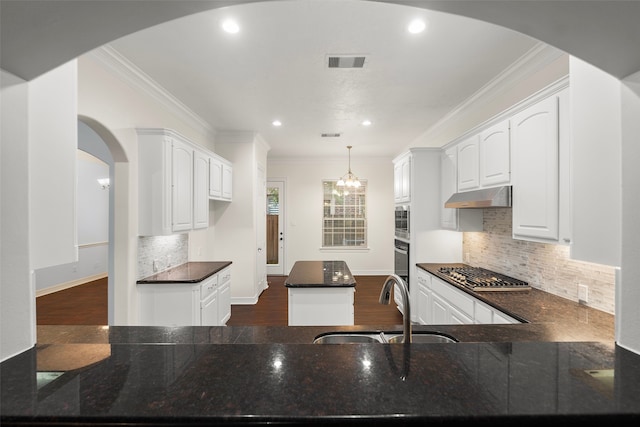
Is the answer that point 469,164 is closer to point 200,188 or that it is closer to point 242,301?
point 200,188

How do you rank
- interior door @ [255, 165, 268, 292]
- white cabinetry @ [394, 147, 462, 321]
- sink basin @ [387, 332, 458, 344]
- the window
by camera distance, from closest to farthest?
1. sink basin @ [387, 332, 458, 344]
2. white cabinetry @ [394, 147, 462, 321]
3. interior door @ [255, 165, 268, 292]
4. the window

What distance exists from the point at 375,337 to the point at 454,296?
5.40 feet

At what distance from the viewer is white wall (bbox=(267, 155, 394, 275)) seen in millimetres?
7328

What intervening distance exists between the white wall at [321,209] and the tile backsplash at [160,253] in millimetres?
3457

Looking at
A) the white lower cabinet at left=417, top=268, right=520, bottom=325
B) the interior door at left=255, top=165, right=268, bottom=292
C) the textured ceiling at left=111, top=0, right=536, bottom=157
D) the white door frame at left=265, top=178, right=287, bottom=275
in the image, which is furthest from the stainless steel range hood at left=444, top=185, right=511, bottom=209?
the white door frame at left=265, top=178, right=287, bottom=275

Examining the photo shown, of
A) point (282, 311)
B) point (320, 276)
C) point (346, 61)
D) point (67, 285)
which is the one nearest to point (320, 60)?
point (346, 61)

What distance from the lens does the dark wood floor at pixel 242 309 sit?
4309 millimetres

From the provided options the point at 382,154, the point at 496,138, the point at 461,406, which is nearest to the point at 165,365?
the point at 461,406

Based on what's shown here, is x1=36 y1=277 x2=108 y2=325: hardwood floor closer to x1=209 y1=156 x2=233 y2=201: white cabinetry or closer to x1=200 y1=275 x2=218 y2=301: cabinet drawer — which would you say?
x1=200 y1=275 x2=218 y2=301: cabinet drawer

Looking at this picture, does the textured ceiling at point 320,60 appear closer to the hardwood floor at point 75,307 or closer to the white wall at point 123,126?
the white wall at point 123,126

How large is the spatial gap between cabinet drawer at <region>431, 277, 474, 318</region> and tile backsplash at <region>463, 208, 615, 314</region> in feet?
2.06

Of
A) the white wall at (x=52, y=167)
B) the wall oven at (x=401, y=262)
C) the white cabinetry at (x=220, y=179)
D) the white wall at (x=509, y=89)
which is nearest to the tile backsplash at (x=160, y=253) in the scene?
the white cabinetry at (x=220, y=179)

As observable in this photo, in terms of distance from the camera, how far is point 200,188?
3.76 meters

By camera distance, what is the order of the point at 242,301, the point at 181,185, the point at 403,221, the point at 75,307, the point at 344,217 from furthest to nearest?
the point at 344,217, the point at 242,301, the point at 75,307, the point at 403,221, the point at 181,185
